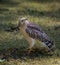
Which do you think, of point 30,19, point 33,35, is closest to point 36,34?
point 33,35

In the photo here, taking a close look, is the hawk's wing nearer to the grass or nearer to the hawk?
the hawk

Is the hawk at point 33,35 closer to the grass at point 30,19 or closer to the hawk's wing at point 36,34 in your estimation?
→ the hawk's wing at point 36,34

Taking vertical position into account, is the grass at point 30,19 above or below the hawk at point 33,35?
below

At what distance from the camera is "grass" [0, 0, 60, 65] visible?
671 cm

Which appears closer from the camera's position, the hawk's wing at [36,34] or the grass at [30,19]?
the hawk's wing at [36,34]

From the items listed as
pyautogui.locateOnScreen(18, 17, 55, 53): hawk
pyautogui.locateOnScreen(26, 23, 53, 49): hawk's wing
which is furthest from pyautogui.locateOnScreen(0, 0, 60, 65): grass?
pyautogui.locateOnScreen(26, 23, 53, 49): hawk's wing

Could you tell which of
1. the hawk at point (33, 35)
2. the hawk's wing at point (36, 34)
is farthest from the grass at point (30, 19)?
the hawk's wing at point (36, 34)

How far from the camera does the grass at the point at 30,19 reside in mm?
6711

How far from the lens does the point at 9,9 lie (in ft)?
38.7

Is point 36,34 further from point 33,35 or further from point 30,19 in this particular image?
point 30,19

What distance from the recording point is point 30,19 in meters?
10.3

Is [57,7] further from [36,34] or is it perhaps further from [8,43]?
[36,34]

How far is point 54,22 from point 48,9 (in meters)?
2.05

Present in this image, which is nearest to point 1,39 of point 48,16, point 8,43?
point 8,43
